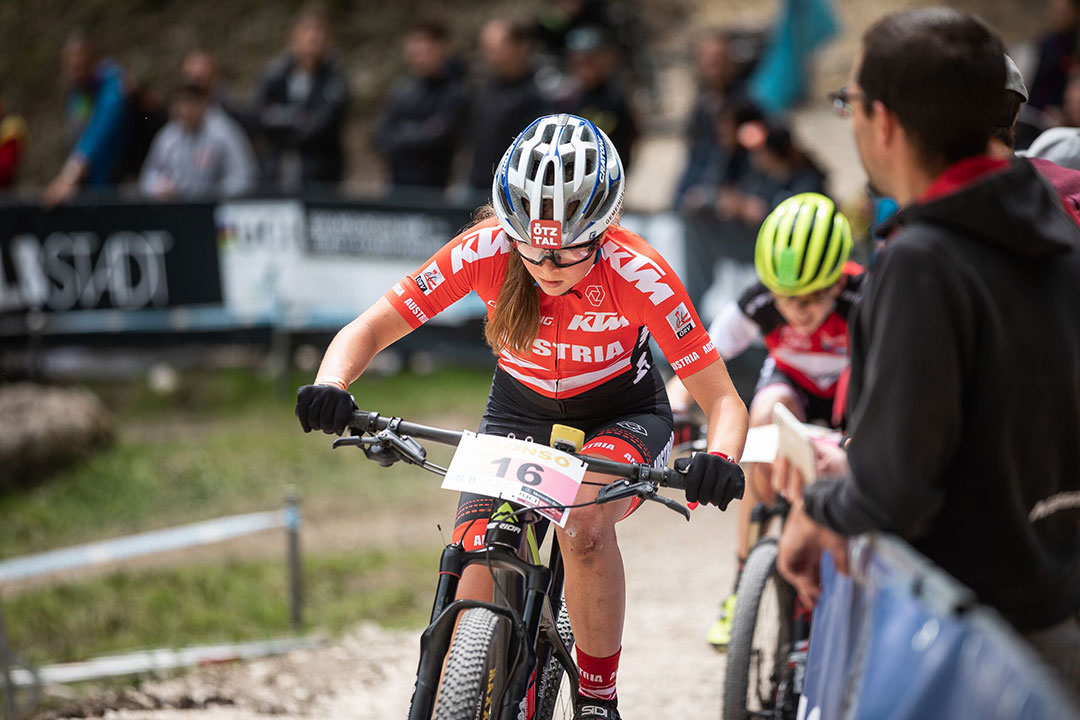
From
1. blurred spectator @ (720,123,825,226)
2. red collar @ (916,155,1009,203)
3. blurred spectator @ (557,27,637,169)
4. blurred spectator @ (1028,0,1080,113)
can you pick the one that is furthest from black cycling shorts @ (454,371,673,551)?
blurred spectator @ (1028,0,1080,113)

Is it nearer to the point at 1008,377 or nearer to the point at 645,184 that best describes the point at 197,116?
the point at 645,184

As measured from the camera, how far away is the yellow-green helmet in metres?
4.84

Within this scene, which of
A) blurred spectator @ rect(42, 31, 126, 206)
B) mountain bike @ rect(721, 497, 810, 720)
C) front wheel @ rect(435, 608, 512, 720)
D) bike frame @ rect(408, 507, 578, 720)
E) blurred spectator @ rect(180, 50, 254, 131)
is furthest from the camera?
blurred spectator @ rect(42, 31, 126, 206)

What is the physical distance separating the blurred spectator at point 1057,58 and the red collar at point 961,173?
31.7 ft

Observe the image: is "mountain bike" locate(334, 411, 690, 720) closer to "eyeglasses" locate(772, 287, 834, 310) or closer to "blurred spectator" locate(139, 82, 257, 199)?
"eyeglasses" locate(772, 287, 834, 310)

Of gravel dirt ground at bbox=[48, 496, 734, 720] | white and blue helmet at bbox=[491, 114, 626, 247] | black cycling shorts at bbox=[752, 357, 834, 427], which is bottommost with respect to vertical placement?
gravel dirt ground at bbox=[48, 496, 734, 720]

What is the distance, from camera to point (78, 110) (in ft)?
42.3

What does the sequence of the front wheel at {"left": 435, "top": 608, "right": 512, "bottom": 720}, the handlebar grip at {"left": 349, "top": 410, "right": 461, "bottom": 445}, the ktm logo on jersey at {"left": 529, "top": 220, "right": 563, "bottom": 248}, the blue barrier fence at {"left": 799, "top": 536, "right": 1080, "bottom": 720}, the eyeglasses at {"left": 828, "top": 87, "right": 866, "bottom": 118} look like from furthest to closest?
the ktm logo on jersey at {"left": 529, "top": 220, "right": 563, "bottom": 248}
the handlebar grip at {"left": 349, "top": 410, "right": 461, "bottom": 445}
the front wheel at {"left": 435, "top": 608, "right": 512, "bottom": 720}
the eyeglasses at {"left": 828, "top": 87, "right": 866, "bottom": 118}
the blue barrier fence at {"left": 799, "top": 536, "right": 1080, "bottom": 720}

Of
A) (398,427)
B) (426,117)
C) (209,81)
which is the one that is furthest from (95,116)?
(398,427)

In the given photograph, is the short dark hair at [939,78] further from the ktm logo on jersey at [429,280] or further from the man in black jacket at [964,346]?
the ktm logo on jersey at [429,280]

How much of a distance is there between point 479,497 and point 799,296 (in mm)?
1961

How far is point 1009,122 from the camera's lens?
370cm

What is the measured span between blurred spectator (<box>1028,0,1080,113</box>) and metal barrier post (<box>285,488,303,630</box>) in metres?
8.22

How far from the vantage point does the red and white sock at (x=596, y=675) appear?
3797 mm
